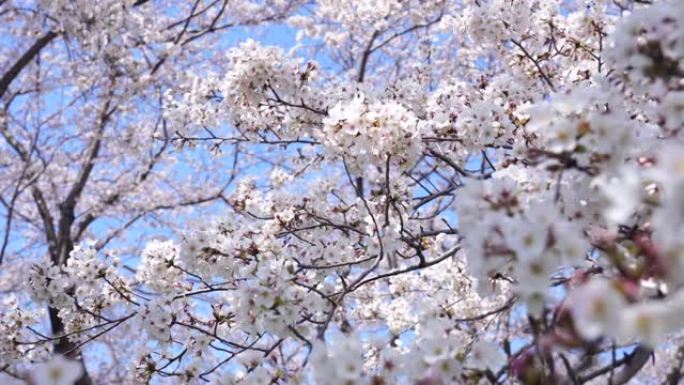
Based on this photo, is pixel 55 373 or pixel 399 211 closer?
pixel 55 373

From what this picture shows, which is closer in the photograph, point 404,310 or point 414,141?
point 414,141

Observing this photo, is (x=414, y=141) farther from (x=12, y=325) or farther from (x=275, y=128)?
(x=12, y=325)

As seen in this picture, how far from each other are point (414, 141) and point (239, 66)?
1.06m

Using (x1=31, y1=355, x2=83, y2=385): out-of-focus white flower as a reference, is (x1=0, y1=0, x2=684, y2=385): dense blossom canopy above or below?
above

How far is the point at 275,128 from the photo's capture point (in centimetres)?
401

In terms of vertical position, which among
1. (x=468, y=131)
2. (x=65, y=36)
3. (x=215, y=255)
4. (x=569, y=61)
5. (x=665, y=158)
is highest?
(x=65, y=36)

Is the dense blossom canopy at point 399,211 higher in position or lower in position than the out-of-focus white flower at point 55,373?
higher

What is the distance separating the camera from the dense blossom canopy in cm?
145

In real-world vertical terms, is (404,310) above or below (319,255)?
above

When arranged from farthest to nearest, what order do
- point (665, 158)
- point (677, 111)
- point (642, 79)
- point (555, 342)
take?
point (642, 79)
point (677, 111)
point (555, 342)
point (665, 158)

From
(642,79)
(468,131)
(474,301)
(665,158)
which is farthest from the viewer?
(474,301)

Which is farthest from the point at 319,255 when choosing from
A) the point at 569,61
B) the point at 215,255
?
the point at 569,61

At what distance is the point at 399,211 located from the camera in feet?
9.80

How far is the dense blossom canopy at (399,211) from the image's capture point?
4.76 feet
